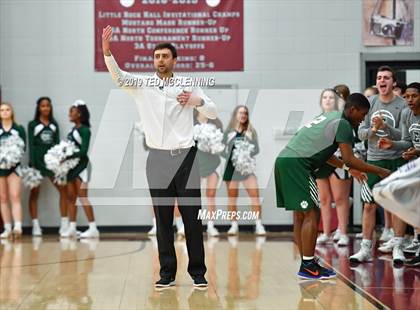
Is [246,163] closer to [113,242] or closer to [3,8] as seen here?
[113,242]

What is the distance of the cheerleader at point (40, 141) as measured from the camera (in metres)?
11.0

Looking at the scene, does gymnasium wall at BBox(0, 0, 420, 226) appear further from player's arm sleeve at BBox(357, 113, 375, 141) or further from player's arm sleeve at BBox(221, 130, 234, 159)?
player's arm sleeve at BBox(357, 113, 375, 141)

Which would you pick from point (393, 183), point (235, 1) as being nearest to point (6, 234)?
point (235, 1)

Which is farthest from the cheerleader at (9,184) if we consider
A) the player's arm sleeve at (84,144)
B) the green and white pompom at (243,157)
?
the green and white pompom at (243,157)

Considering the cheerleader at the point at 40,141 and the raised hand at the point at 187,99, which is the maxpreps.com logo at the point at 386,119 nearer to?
the raised hand at the point at 187,99

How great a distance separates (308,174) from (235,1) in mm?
5550

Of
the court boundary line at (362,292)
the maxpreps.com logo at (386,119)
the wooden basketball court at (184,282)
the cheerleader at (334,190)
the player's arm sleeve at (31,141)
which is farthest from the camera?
→ the player's arm sleeve at (31,141)

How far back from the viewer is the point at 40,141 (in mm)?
11047

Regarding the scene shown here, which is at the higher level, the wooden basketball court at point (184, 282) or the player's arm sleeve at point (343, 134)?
the player's arm sleeve at point (343, 134)

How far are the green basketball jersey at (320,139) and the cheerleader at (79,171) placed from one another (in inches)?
196

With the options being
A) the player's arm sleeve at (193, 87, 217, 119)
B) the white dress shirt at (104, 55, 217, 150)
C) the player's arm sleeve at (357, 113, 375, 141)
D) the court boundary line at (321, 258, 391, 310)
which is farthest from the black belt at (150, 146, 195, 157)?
the player's arm sleeve at (357, 113, 375, 141)

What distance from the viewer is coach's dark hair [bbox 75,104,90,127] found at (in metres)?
11.0

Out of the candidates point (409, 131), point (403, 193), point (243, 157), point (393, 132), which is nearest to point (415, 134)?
point (409, 131)

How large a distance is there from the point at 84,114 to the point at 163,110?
5188 millimetres
